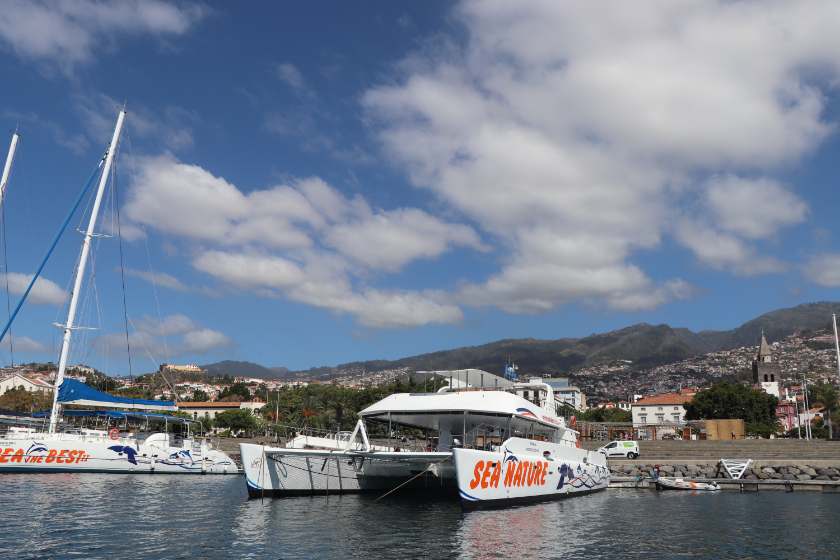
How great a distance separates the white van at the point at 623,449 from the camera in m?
34.2

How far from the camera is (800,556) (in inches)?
473

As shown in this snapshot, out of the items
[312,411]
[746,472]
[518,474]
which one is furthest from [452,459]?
[312,411]

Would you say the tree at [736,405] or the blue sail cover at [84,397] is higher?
the blue sail cover at [84,397]

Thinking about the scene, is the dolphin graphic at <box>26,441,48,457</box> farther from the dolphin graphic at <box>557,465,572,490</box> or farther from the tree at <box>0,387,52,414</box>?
the tree at <box>0,387,52,414</box>

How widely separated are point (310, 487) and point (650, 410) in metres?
88.9

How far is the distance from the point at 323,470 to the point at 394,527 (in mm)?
6282

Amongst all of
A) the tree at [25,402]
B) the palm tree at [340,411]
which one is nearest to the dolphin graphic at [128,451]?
the palm tree at [340,411]

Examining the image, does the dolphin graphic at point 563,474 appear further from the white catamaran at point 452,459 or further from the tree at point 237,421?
the tree at point 237,421

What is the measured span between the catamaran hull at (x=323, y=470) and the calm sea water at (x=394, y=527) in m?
0.61

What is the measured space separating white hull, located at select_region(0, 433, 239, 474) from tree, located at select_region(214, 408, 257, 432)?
3535 centimetres

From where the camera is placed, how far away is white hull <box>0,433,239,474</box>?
2905 cm

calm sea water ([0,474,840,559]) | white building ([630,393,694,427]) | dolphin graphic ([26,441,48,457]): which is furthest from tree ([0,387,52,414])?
white building ([630,393,694,427])

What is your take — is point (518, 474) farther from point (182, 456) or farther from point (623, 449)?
point (182, 456)

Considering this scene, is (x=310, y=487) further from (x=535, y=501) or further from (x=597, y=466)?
(x=597, y=466)
